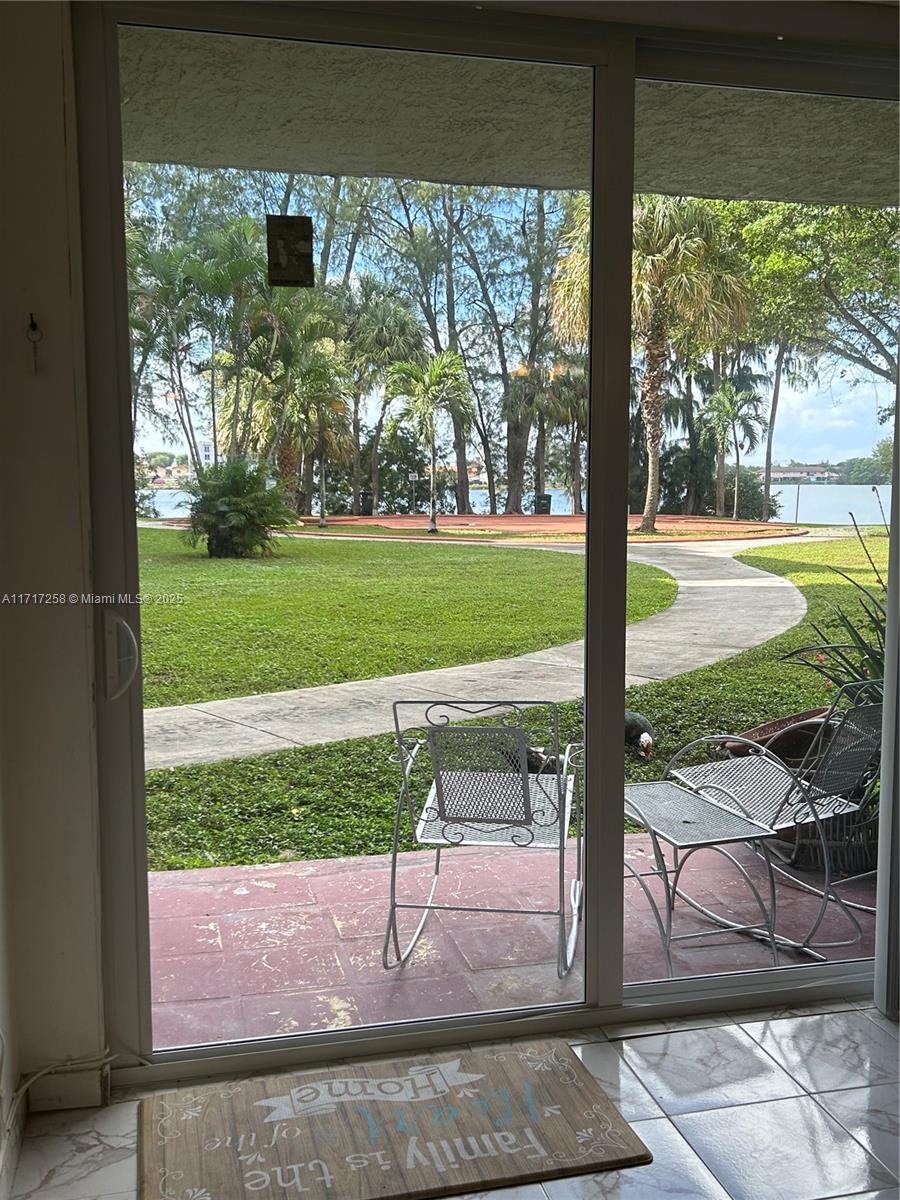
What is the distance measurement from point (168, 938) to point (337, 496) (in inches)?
48.9

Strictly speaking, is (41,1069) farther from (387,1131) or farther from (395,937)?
(395,937)

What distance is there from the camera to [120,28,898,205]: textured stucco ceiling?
227 cm

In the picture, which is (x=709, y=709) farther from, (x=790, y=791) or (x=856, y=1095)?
(x=856, y=1095)

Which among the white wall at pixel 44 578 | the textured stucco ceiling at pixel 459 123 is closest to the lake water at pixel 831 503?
the textured stucco ceiling at pixel 459 123

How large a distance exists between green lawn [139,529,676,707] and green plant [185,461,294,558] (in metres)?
0.04

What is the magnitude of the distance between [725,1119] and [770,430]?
66.4 inches

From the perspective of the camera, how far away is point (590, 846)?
258cm

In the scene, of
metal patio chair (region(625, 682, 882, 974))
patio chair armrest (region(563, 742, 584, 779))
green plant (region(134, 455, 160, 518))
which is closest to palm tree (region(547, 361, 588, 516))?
patio chair armrest (region(563, 742, 584, 779))

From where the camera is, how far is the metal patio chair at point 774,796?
9.27ft

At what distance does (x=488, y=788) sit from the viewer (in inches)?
106

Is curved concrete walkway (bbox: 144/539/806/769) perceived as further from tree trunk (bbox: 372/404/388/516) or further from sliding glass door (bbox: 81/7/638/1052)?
tree trunk (bbox: 372/404/388/516)

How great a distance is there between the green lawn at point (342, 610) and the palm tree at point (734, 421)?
38 centimetres

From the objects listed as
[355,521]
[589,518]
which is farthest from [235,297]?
[589,518]

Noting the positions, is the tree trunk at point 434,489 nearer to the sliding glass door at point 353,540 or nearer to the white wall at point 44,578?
the sliding glass door at point 353,540
